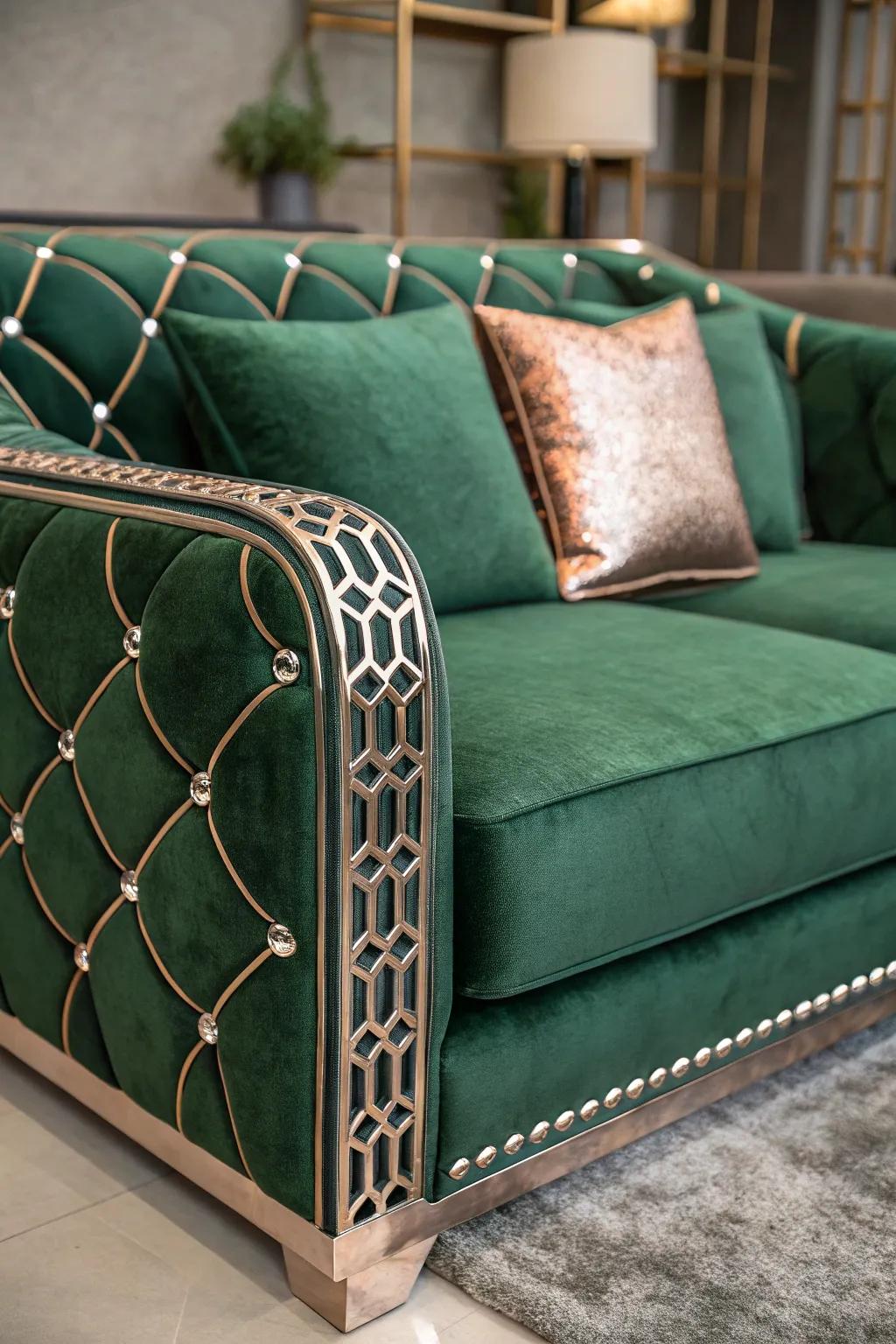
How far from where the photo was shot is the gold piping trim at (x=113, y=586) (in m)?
1.17

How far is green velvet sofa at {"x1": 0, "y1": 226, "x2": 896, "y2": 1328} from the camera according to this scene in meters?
1.06

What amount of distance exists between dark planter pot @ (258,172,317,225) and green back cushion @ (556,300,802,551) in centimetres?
228

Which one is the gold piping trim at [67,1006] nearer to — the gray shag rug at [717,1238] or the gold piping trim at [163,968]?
the gold piping trim at [163,968]

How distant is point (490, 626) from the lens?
1.66m

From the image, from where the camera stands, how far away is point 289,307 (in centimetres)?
189

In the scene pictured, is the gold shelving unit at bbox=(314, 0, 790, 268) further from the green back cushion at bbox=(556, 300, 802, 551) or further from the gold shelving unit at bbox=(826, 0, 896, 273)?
the green back cushion at bbox=(556, 300, 802, 551)

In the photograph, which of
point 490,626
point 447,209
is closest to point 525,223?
point 447,209

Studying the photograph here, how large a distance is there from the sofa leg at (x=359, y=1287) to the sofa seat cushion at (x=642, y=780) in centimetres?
23

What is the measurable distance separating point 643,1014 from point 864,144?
18.3ft


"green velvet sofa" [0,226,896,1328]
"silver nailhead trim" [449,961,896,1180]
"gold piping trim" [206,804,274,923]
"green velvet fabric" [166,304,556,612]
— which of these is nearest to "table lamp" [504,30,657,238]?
"green velvet fabric" [166,304,556,612]

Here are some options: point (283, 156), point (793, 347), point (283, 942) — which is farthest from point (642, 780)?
point (283, 156)

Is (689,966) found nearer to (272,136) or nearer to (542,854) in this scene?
(542,854)

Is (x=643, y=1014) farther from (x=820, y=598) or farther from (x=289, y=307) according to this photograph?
(x=289, y=307)

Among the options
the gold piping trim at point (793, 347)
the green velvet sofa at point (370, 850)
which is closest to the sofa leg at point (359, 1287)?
the green velvet sofa at point (370, 850)
